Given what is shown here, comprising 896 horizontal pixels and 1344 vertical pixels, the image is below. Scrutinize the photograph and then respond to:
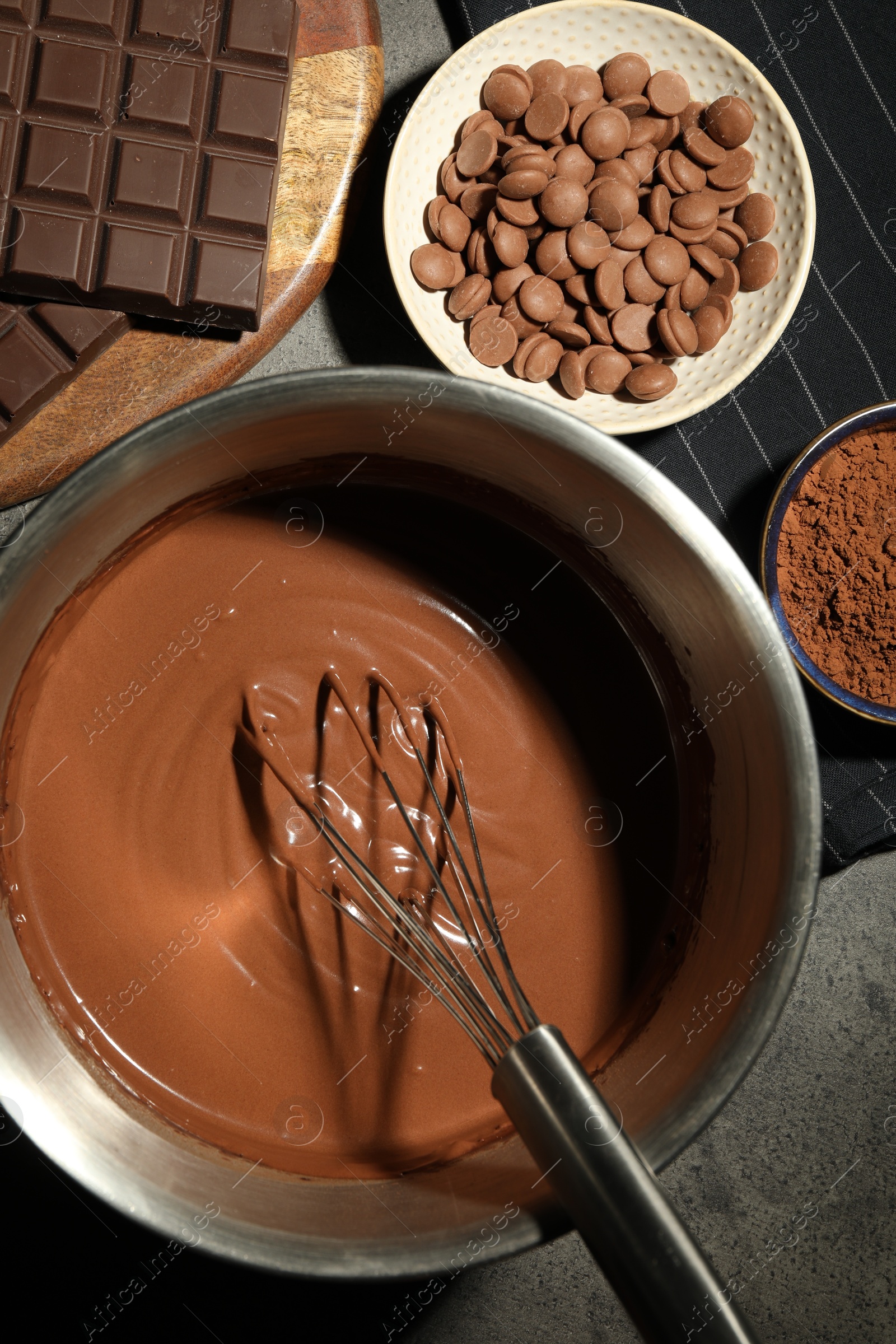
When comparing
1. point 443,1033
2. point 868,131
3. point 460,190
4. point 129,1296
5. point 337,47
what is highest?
point 337,47

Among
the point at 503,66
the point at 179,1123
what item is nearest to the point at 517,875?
the point at 179,1123

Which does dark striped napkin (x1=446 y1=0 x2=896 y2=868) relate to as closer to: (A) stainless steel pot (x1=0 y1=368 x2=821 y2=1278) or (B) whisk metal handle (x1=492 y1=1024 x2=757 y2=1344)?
(A) stainless steel pot (x1=0 y1=368 x2=821 y2=1278)

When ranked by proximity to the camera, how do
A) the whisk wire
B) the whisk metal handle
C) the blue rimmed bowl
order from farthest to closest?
the blue rimmed bowl < the whisk wire < the whisk metal handle

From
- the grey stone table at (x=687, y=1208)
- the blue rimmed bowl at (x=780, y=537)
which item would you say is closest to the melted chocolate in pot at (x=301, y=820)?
the blue rimmed bowl at (x=780, y=537)

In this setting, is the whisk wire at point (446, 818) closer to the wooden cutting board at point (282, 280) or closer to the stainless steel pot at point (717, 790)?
the stainless steel pot at point (717, 790)

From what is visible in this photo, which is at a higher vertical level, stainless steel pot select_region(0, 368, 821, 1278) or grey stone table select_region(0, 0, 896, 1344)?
stainless steel pot select_region(0, 368, 821, 1278)

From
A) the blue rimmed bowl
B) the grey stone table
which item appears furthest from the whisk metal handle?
the grey stone table

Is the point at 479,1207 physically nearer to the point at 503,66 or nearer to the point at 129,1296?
the point at 129,1296
